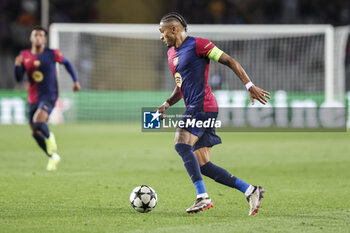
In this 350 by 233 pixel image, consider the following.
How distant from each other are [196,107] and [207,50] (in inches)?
21.7

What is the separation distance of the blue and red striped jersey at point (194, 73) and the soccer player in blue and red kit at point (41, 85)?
4415 mm

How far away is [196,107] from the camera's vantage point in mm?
6223

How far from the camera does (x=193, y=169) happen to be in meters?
6.13

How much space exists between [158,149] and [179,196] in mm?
6707

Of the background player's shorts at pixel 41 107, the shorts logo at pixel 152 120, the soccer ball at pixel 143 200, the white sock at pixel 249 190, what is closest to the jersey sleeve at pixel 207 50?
the shorts logo at pixel 152 120

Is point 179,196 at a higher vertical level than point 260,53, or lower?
lower

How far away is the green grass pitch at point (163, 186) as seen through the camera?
5.63m

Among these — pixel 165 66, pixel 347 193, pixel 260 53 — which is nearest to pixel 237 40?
pixel 260 53

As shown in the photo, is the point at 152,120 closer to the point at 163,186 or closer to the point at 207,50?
the point at 207,50

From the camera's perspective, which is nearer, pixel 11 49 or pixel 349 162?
pixel 349 162

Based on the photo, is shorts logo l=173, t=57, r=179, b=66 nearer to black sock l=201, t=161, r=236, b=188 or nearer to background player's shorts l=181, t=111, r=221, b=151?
background player's shorts l=181, t=111, r=221, b=151

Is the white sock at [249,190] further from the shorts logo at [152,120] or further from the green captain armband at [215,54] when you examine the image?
the shorts logo at [152,120]

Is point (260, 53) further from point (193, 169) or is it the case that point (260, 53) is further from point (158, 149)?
point (193, 169)

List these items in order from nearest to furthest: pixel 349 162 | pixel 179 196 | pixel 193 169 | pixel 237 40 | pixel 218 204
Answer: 1. pixel 193 169
2. pixel 218 204
3. pixel 179 196
4. pixel 349 162
5. pixel 237 40
